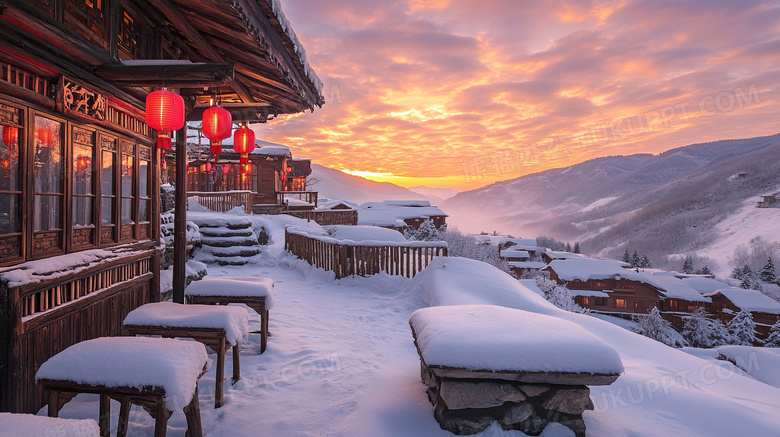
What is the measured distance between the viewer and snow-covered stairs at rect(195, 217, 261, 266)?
12.2 m

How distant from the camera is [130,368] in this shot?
241 cm

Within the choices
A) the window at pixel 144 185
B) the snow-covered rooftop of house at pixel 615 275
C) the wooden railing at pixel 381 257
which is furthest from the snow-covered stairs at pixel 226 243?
the snow-covered rooftop of house at pixel 615 275

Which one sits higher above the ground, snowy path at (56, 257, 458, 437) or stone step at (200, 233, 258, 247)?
stone step at (200, 233, 258, 247)

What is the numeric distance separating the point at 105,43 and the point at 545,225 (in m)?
196

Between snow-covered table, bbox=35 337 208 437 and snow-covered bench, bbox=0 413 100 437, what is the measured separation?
618 millimetres

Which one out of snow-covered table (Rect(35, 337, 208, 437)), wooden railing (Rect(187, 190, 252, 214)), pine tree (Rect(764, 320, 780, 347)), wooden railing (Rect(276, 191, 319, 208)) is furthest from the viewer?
pine tree (Rect(764, 320, 780, 347))

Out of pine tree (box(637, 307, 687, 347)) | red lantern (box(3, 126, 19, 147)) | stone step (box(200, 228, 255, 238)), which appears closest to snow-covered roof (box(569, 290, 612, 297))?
pine tree (box(637, 307, 687, 347))

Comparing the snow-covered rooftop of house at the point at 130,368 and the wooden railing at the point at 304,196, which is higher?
the wooden railing at the point at 304,196

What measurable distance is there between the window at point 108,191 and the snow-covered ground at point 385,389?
1.98m

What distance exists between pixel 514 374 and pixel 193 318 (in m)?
3.28

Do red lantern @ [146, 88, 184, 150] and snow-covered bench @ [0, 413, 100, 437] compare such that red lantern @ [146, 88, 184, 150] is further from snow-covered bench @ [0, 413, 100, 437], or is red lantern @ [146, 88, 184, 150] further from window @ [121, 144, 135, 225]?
snow-covered bench @ [0, 413, 100, 437]

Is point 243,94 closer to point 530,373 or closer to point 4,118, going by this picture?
point 4,118

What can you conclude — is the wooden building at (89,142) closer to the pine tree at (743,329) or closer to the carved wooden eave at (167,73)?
the carved wooden eave at (167,73)

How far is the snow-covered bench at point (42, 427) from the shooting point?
1.57m
